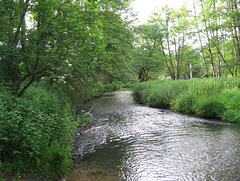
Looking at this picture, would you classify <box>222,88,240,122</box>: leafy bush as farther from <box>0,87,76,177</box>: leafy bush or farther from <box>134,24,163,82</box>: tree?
<box>134,24,163,82</box>: tree

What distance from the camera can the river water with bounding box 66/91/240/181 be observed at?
14.7ft

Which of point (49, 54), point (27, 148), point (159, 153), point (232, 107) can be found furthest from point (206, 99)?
point (27, 148)

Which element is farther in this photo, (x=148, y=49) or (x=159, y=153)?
(x=148, y=49)

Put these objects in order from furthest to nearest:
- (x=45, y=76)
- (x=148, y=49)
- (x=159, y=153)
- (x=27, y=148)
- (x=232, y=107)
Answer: (x=148, y=49) < (x=232, y=107) < (x=159, y=153) < (x=45, y=76) < (x=27, y=148)

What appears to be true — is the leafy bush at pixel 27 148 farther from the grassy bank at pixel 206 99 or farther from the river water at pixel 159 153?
the grassy bank at pixel 206 99

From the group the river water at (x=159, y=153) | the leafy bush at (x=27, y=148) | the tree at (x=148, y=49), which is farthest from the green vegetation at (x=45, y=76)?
the tree at (x=148, y=49)

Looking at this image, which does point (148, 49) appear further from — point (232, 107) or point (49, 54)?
point (49, 54)

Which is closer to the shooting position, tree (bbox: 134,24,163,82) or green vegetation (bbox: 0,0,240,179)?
green vegetation (bbox: 0,0,240,179)

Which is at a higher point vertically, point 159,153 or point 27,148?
point 27,148

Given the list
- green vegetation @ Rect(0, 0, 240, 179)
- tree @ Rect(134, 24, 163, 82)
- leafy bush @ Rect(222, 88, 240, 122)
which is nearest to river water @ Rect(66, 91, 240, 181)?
leafy bush @ Rect(222, 88, 240, 122)

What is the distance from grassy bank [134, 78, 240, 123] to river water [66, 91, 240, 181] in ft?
3.59

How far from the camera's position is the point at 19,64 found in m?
5.59

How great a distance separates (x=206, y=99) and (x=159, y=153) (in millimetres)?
6434

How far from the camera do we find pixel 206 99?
10.8 meters
